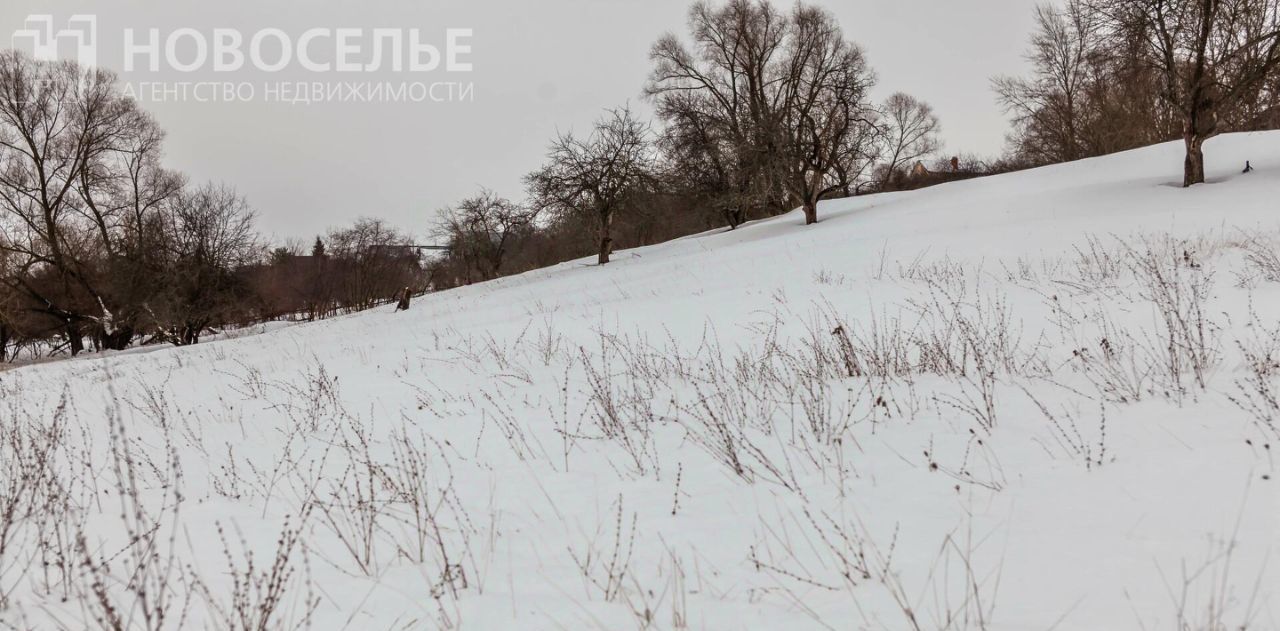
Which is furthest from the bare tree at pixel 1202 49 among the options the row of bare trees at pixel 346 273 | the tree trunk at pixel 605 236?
the row of bare trees at pixel 346 273

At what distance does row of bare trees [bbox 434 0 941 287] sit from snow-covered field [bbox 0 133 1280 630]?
18.1 m

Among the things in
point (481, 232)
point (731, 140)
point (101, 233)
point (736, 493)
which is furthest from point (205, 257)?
point (736, 493)

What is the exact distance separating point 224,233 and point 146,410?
94.5 feet

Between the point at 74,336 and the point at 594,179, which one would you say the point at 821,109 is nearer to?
the point at 594,179

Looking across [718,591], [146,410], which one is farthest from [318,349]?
[718,591]

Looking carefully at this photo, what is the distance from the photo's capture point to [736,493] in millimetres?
2852

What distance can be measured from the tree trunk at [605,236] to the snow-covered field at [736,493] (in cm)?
1849

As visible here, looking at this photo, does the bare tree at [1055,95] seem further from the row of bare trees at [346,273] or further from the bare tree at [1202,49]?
the row of bare trees at [346,273]

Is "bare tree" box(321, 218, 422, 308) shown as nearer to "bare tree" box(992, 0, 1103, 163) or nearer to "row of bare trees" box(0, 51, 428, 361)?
"row of bare trees" box(0, 51, 428, 361)

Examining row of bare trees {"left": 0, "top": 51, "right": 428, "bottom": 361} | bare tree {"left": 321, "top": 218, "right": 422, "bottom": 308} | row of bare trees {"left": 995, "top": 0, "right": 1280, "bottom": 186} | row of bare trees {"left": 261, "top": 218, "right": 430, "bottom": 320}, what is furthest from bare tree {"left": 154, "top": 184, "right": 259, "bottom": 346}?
row of bare trees {"left": 995, "top": 0, "right": 1280, "bottom": 186}

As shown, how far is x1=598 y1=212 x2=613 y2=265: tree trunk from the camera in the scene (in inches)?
985

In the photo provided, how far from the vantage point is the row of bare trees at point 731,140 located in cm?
2409

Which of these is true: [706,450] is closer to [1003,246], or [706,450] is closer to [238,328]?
[1003,246]

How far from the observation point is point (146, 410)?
22.2 feet
